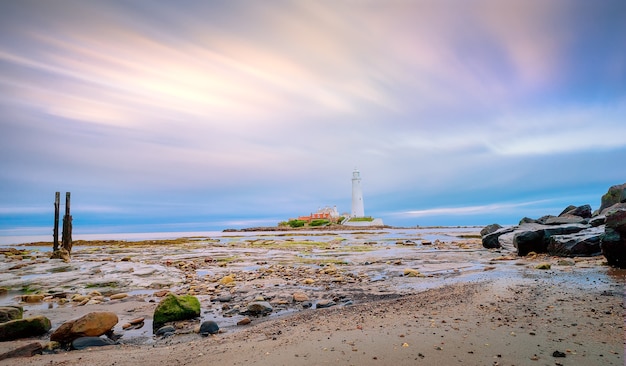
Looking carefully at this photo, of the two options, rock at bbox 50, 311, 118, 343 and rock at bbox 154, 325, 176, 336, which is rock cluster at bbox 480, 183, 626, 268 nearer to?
rock at bbox 154, 325, 176, 336

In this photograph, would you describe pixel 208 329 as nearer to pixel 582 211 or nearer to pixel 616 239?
pixel 616 239

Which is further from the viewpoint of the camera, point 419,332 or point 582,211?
point 582,211

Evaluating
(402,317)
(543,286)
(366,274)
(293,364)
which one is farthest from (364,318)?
(366,274)

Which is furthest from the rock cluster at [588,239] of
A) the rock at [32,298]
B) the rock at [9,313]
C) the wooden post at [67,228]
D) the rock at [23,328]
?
the wooden post at [67,228]

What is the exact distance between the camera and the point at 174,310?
7.05 meters

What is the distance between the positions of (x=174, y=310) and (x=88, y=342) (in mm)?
1615

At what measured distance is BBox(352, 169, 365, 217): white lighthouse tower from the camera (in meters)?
107

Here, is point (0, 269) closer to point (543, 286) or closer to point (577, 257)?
point (543, 286)

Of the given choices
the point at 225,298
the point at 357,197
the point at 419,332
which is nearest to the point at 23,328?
the point at 225,298

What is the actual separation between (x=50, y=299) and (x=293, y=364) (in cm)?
1002

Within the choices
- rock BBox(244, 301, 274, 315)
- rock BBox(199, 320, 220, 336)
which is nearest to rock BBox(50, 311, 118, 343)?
rock BBox(199, 320, 220, 336)

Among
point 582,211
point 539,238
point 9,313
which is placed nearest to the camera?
→ point 9,313

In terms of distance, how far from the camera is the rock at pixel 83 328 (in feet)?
19.3

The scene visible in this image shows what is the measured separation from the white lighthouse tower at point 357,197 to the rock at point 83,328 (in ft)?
335
